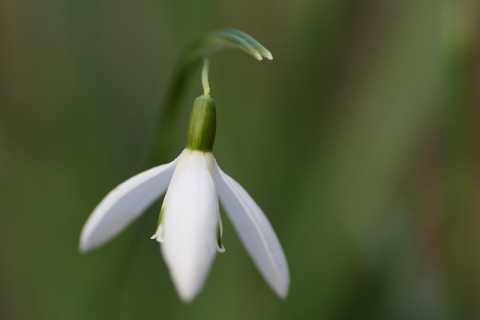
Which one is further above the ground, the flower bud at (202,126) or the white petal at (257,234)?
the flower bud at (202,126)

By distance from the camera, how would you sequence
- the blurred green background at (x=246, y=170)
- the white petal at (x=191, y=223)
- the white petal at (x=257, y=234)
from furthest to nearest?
the blurred green background at (x=246, y=170) < the white petal at (x=257, y=234) < the white petal at (x=191, y=223)

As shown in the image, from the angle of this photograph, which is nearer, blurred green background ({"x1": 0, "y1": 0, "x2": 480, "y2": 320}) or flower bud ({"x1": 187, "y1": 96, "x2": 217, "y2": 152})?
flower bud ({"x1": 187, "y1": 96, "x2": 217, "y2": 152})

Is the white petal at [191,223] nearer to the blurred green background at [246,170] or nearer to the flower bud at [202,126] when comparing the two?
the flower bud at [202,126]

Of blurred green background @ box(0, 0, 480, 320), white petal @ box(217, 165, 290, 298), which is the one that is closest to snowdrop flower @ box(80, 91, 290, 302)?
white petal @ box(217, 165, 290, 298)

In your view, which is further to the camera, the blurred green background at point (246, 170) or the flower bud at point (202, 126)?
the blurred green background at point (246, 170)

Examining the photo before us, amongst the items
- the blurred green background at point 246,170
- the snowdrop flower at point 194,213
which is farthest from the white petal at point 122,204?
the blurred green background at point 246,170

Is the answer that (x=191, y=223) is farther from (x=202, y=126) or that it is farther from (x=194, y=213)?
(x=202, y=126)

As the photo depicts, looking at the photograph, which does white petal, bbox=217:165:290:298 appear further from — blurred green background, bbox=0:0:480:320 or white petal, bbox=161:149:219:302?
blurred green background, bbox=0:0:480:320
